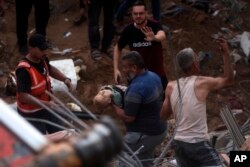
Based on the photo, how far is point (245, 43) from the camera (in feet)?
33.7

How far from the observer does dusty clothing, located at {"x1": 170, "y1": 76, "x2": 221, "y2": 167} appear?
5.14 m

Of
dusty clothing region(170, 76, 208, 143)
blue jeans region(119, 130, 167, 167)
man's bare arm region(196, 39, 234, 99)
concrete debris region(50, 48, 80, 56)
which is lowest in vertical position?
blue jeans region(119, 130, 167, 167)

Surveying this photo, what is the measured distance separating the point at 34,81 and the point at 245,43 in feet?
17.7

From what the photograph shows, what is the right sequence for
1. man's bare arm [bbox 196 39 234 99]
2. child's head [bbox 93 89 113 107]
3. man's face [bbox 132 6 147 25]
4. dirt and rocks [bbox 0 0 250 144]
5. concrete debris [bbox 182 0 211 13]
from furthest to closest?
concrete debris [bbox 182 0 211 13], dirt and rocks [bbox 0 0 250 144], man's face [bbox 132 6 147 25], child's head [bbox 93 89 113 107], man's bare arm [bbox 196 39 234 99]

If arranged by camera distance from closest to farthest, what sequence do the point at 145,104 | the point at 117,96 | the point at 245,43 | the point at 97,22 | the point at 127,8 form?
the point at 145,104, the point at 117,96, the point at 97,22, the point at 127,8, the point at 245,43

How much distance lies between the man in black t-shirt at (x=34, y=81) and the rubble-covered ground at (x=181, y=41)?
7.67 feet

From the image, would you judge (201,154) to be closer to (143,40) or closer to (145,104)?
(145,104)

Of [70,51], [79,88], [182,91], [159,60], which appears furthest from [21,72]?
[70,51]

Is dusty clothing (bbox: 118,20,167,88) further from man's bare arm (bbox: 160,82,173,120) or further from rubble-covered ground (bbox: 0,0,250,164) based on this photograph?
man's bare arm (bbox: 160,82,173,120)

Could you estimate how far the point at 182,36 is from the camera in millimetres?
10070

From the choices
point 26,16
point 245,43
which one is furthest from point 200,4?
point 26,16

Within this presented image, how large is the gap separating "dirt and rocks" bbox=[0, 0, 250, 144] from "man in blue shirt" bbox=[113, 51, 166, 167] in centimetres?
276

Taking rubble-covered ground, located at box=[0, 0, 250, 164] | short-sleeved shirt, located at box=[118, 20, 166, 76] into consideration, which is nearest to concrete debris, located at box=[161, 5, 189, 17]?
rubble-covered ground, located at box=[0, 0, 250, 164]

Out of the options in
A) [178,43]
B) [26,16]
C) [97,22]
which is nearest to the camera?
[26,16]
